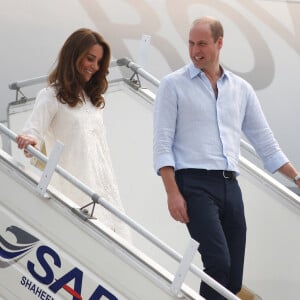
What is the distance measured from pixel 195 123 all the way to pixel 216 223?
400 millimetres

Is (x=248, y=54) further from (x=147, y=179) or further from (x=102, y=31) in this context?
(x=147, y=179)

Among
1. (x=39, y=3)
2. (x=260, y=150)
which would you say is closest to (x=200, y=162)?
(x=260, y=150)

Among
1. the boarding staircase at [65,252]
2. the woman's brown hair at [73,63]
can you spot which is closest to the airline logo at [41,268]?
the boarding staircase at [65,252]

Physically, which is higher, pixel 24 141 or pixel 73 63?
pixel 73 63

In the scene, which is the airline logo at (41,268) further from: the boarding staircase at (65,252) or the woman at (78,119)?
the woman at (78,119)

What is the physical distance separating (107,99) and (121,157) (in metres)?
0.34

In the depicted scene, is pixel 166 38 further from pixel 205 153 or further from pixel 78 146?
pixel 205 153

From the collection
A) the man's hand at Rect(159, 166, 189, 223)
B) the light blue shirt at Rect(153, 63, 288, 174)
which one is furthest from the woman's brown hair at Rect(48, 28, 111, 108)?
the man's hand at Rect(159, 166, 189, 223)

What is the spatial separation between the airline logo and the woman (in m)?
0.40

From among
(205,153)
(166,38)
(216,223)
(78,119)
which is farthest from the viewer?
(166,38)

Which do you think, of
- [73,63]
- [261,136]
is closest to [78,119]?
[73,63]

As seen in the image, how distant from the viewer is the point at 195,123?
157 inches

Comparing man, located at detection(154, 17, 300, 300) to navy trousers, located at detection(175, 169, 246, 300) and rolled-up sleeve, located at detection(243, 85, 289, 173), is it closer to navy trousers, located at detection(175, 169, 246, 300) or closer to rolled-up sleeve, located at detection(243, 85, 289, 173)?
navy trousers, located at detection(175, 169, 246, 300)

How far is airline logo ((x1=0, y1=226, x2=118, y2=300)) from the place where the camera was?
384 cm
